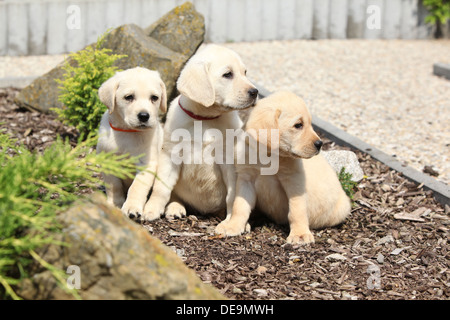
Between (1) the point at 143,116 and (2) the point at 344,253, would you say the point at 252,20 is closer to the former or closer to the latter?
(1) the point at 143,116

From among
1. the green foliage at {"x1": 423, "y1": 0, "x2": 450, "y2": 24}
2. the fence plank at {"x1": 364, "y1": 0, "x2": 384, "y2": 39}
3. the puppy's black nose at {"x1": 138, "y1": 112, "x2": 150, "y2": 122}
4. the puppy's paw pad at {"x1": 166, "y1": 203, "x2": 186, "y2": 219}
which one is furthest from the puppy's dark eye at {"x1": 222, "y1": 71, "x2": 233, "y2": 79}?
the green foliage at {"x1": 423, "y1": 0, "x2": 450, "y2": 24}

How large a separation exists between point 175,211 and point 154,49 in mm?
2647

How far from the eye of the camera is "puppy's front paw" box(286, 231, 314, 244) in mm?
5152

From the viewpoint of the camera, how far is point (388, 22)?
549 inches

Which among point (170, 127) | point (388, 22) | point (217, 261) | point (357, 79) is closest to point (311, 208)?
point (217, 261)

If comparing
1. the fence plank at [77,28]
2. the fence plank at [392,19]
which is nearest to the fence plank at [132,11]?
the fence plank at [77,28]

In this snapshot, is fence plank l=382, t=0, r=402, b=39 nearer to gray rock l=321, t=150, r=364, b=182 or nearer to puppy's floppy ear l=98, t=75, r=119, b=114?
gray rock l=321, t=150, r=364, b=182

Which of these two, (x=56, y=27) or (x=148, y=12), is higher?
(x=148, y=12)

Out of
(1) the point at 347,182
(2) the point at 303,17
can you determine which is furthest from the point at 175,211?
(2) the point at 303,17

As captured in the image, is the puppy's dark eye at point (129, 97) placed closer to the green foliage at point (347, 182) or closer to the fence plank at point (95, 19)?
the green foliage at point (347, 182)

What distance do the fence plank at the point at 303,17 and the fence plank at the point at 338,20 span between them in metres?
0.48

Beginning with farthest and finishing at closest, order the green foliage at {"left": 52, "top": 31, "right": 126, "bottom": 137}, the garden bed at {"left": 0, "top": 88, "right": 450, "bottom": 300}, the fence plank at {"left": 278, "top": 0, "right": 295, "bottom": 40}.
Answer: the fence plank at {"left": 278, "top": 0, "right": 295, "bottom": 40}
the green foliage at {"left": 52, "top": 31, "right": 126, "bottom": 137}
the garden bed at {"left": 0, "top": 88, "right": 450, "bottom": 300}

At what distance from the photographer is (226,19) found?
13.0 meters

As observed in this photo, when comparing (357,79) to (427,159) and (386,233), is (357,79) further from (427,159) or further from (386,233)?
(386,233)
